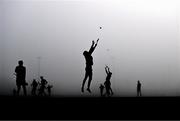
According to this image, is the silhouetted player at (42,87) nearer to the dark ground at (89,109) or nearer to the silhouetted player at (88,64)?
the silhouetted player at (88,64)

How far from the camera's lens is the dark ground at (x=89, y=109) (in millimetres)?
5070

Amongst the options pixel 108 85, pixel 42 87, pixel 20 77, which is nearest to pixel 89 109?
pixel 108 85

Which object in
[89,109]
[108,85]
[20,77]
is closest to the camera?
[89,109]

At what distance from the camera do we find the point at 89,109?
5.13 meters

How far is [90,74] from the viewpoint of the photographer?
7113 mm

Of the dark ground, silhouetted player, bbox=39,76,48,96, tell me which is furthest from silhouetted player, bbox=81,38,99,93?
the dark ground

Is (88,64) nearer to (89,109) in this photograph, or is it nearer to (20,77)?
(20,77)

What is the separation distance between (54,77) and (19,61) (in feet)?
3.21

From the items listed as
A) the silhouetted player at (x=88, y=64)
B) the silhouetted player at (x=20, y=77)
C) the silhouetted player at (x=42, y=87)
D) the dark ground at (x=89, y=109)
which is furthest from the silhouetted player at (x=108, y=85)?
the silhouetted player at (x=20, y=77)

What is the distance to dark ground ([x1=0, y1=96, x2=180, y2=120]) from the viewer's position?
5.07 m

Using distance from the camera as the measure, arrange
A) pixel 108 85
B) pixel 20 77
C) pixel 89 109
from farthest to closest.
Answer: pixel 108 85
pixel 20 77
pixel 89 109
